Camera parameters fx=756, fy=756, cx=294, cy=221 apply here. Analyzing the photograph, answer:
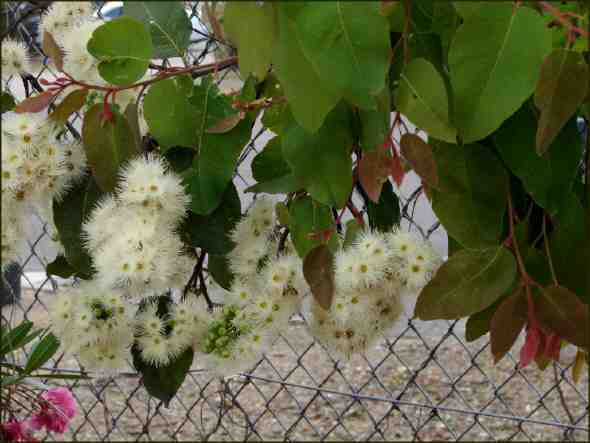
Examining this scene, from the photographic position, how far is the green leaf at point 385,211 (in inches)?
32.1

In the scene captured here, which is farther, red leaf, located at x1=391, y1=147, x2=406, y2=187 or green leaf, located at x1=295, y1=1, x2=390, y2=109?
red leaf, located at x1=391, y1=147, x2=406, y2=187

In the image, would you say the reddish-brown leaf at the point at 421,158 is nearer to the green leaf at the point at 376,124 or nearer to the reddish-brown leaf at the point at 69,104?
the green leaf at the point at 376,124

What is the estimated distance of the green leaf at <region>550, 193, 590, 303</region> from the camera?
0.69 m

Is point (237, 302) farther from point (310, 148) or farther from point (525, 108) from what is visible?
point (525, 108)

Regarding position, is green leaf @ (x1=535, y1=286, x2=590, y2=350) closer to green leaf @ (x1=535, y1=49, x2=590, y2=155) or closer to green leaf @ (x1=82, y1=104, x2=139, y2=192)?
green leaf @ (x1=535, y1=49, x2=590, y2=155)

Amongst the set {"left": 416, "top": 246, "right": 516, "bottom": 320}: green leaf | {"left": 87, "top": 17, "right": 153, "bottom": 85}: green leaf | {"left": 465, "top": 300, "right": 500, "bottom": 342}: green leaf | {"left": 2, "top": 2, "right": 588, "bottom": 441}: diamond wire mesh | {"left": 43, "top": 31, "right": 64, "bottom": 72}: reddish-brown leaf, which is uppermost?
{"left": 2, "top": 2, "right": 588, "bottom": 441}: diamond wire mesh

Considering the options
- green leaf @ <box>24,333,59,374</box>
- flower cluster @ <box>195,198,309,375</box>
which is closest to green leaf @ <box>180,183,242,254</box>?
flower cluster @ <box>195,198,309,375</box>

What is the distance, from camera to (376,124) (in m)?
0.63

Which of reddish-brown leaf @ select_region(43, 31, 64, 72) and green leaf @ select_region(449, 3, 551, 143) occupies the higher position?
reddish-brown leaf @ select_region(43, 31, 64, 72)

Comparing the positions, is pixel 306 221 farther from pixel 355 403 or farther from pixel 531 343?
pixel 355 403

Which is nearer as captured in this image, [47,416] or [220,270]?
[220,270]

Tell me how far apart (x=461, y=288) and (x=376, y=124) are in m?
0.15

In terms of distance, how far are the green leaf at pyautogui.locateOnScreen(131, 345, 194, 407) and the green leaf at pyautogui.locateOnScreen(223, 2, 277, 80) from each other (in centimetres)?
46

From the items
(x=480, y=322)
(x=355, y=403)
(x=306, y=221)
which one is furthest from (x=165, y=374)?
(x=355, y=403)
